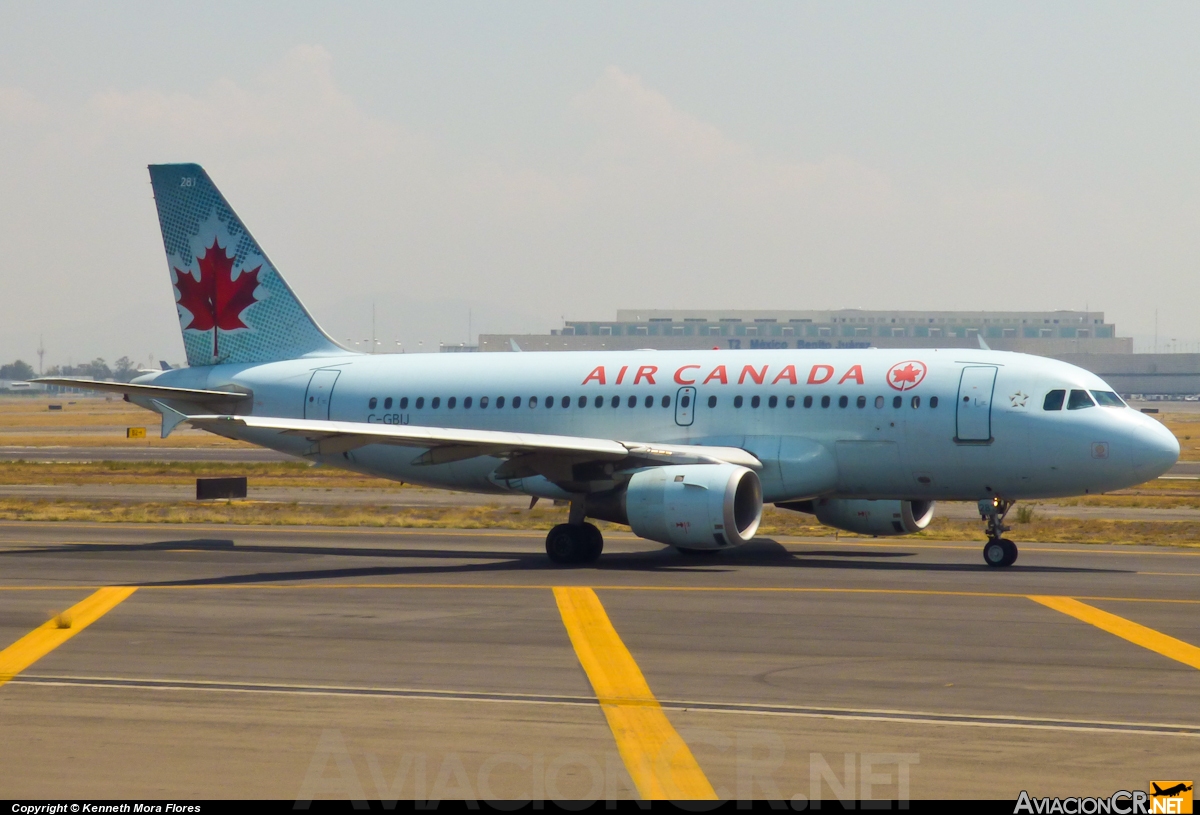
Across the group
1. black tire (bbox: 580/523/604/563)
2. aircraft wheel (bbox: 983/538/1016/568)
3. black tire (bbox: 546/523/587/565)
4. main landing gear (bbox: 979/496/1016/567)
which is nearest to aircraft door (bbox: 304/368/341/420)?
black tire (bbox: 546/523/587/565)

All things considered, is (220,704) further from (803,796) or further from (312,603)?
(312,603)

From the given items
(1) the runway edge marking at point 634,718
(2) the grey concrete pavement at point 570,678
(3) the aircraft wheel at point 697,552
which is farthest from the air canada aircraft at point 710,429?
(1) the runway edge marking at point 634,718

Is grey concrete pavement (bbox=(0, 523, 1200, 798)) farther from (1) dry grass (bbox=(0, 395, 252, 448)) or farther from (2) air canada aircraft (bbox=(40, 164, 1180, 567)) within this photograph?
(1) dry grass (bbox=(0, 395, 252, 448))

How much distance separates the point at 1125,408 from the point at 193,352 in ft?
75.1

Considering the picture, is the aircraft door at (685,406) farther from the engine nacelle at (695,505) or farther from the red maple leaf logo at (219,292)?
the red maple leaf logo at (219,292)

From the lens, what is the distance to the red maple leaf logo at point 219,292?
35.6m

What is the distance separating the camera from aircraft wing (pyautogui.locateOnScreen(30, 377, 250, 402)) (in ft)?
91.2

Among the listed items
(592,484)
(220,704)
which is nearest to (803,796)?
(220,704)

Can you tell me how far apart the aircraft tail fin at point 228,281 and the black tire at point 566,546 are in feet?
34.3

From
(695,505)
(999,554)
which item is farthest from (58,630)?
(999,554)

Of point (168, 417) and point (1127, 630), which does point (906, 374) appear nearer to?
point (1127, 630)

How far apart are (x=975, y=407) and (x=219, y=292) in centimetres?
1948

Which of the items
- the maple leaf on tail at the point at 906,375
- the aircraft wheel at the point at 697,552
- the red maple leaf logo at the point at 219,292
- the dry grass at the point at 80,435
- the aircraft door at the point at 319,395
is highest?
the red maple leaf logo at the point at 219,292

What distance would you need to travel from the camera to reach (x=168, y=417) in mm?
33469
